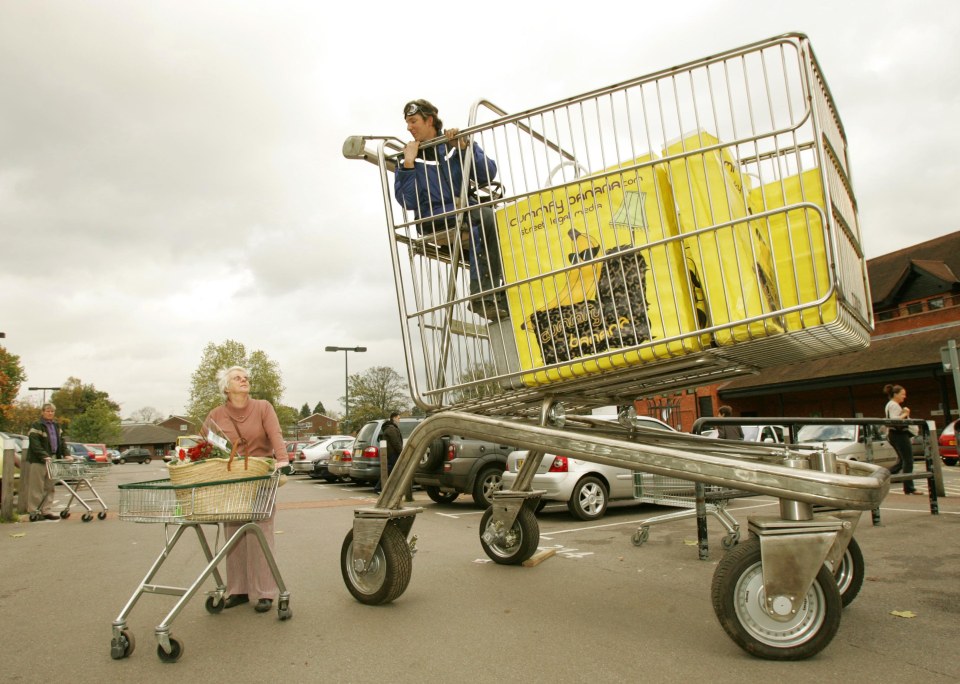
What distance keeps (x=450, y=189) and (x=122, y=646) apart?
296 cm

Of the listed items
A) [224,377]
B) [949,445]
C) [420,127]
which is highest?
[420,127]

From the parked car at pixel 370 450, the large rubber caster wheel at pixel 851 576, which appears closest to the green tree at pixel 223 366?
the parked car at pixel 370 450

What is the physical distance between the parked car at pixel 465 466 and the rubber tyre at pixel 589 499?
210 cm

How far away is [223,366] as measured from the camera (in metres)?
57.7

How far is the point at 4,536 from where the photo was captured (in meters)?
8.72

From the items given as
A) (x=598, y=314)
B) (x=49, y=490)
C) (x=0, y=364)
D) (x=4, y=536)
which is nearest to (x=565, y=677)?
(x=598, y=314)

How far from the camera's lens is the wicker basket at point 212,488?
355 cm

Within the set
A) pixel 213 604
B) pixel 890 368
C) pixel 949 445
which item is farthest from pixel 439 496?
pixel 890 368

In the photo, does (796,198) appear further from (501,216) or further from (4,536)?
(4,536)

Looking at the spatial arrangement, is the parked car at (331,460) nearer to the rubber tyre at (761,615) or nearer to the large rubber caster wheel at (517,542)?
the large rubber caster wheel at (517,542)

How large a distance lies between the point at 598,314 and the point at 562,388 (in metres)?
0.49

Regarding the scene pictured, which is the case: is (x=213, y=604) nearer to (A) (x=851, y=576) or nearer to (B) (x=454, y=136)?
(B) (x=454, y=136)

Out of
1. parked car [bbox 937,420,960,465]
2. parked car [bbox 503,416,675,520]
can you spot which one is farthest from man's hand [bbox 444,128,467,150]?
parked car [bbox 937,420,960,465]

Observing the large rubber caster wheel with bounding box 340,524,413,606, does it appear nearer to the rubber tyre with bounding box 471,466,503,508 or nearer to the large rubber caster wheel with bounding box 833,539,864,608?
the large rubber caster wheel with bounding box 833,539,864,608
